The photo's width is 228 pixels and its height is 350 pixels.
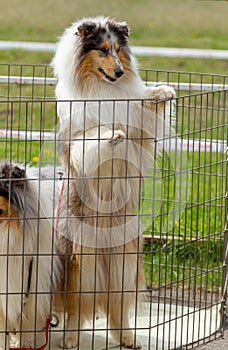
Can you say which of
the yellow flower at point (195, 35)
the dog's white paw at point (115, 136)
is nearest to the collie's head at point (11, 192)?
the dog's white paw at point (115, 136)

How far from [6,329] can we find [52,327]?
535 mm

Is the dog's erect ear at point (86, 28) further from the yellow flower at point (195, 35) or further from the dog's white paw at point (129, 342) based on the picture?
the yellow flower at point (195, 35)

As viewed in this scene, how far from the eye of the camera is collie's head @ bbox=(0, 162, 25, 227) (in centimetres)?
400

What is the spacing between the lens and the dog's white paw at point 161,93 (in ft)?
14.3

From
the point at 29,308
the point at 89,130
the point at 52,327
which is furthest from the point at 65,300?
the point at 89,130

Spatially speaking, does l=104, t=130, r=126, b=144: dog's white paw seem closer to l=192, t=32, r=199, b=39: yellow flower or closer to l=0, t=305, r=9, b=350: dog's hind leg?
l=0, t=305, r=9, b=350: dog's hind leg

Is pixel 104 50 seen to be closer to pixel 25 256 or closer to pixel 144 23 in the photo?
pixel 25 256

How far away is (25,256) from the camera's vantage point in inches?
164

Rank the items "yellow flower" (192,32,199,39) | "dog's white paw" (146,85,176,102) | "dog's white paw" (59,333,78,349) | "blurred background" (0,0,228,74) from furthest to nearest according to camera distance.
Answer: "yellow flower" (192,32,199,39), "blurred background" (0,0,228,74), "dog's white paw" (59,333,78,349), "dog's white paw" (146,85,176,102)

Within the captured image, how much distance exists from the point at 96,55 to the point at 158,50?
699 cm

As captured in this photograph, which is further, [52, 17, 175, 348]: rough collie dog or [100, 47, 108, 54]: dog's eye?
[100, 47, 108, 54]: dog's eye

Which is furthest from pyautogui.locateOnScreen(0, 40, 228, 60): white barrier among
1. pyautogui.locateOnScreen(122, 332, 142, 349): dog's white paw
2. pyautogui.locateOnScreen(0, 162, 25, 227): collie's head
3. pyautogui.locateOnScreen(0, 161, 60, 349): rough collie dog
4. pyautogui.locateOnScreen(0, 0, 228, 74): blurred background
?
pyautogui.locateOnScreen(0, 162, 25, 227): collie's head

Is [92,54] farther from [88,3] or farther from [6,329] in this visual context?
[88,3]

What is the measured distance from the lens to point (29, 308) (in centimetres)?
423
